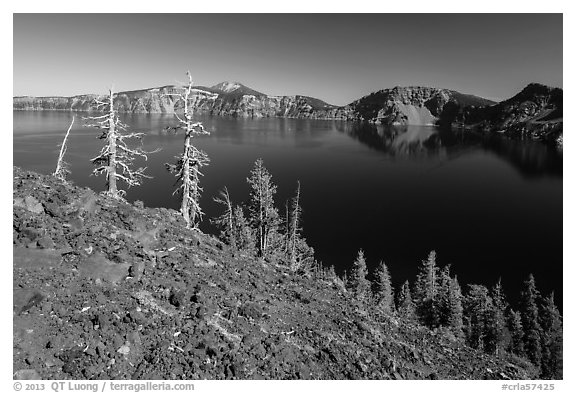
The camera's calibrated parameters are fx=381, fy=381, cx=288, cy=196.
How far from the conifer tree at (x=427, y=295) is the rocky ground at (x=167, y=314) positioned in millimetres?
41710

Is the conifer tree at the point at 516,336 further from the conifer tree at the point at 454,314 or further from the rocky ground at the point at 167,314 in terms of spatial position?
the rocky ground at the point at 167,314

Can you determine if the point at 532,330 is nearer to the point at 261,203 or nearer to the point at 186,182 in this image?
the point at 261,203

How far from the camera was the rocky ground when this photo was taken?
32.6 feet

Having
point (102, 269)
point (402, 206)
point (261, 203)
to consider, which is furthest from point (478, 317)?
point (102, 269)

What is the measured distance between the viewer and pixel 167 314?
11.7m

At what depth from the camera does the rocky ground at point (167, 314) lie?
32.6 feet

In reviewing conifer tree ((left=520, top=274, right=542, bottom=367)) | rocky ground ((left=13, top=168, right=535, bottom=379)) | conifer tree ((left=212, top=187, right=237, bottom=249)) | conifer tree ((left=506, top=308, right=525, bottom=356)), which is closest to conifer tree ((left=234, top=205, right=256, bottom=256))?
conifer tree ((left=212, top=187, right=237, bottom=249))

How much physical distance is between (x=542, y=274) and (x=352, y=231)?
3429cm

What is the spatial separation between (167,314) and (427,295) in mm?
52889

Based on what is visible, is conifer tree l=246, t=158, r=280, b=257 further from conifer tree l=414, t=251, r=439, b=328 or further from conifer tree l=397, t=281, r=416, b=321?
conifer tree l=414, t=251, r=439, b=328

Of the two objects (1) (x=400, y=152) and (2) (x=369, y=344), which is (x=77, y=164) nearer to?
(2) (x=369, y=344)

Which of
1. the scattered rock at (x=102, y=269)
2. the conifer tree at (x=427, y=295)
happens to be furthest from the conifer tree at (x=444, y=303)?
the scattered rock at (x=102, y=269)

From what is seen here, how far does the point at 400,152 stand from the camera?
199 m

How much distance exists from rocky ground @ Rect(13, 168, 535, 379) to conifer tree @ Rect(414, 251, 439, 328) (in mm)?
41710
